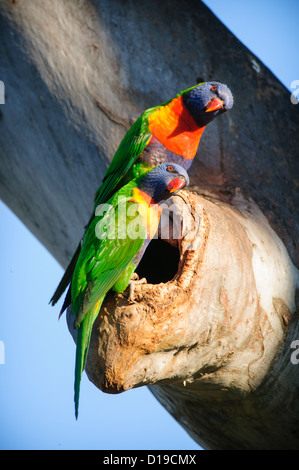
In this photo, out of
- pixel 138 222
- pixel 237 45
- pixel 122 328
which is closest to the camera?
pixel 122 328

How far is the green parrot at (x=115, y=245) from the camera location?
73.0 inches

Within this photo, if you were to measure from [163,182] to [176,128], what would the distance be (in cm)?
85

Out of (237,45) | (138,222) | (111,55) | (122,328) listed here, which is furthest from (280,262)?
(111,55)

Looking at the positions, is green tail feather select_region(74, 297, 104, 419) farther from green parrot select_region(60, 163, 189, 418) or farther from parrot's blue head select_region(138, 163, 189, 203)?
parrot's blue head select_region(138, 163, 189, 203)

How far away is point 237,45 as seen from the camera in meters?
3.02

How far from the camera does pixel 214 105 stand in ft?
9.00

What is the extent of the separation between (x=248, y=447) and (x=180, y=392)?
540mm

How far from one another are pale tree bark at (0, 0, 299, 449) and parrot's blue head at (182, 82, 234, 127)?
0.22m

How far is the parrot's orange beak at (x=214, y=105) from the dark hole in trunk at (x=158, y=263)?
0.84m

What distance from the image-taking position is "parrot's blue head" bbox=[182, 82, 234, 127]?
108 inches

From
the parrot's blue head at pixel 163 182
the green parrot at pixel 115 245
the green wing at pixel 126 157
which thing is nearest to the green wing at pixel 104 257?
the green parrot at pixel 115 245

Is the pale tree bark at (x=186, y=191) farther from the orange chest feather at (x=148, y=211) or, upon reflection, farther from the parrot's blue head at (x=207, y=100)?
the parrot's blue head at (x=207, y=100)

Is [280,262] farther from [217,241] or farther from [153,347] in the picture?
[153,347]
